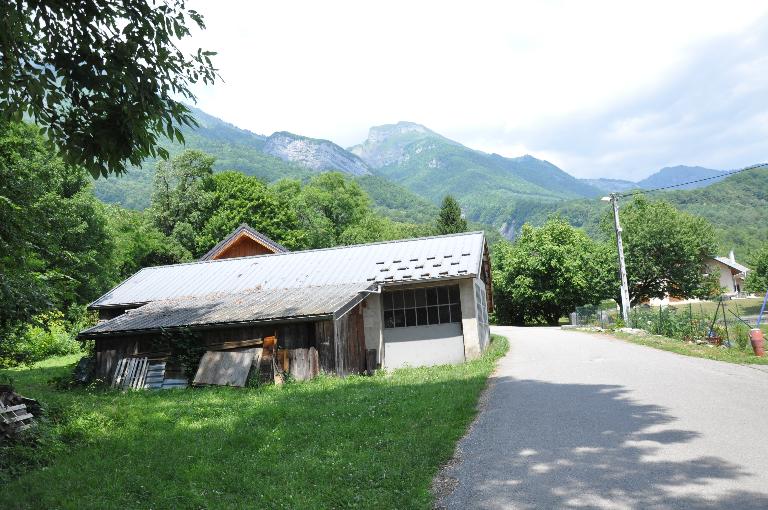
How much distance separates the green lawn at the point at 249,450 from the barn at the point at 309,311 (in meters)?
2.89

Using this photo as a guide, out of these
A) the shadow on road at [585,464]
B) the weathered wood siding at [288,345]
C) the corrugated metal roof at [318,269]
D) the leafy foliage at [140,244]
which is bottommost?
the shadow on road at [585,464]

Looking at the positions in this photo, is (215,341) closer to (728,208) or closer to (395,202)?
(395,202)

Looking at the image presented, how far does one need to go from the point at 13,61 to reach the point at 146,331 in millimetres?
11338

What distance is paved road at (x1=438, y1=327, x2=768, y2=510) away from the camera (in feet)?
18.3

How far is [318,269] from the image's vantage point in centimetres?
2198

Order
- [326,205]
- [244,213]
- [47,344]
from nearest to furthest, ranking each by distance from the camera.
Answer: [47,344] < [244,213] < [326,205]

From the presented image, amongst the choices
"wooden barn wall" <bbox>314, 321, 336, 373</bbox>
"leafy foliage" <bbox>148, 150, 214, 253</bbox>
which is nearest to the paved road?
"wooden barn wall" <bbox>314, 321, 336, 373</bbox>

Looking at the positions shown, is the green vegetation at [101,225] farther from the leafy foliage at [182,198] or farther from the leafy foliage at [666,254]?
the leafy foliage at [666,254]

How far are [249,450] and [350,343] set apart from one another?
918 centimetres

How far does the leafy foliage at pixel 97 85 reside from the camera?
22.5 ft

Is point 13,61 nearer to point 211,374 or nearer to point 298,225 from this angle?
point 211,374

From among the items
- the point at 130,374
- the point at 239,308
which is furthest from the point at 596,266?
the point at 130,374

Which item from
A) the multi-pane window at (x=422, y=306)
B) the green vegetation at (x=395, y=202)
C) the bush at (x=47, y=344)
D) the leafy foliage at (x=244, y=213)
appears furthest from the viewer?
the green vegetation at (x=395, y=202)

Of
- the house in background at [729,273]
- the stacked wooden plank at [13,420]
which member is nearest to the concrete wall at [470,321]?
the stacked wooden plank at [13,420]
